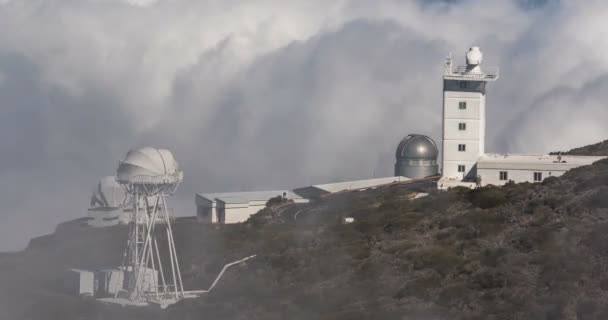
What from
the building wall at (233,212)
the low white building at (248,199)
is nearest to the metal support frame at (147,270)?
the building wall at (233,212)

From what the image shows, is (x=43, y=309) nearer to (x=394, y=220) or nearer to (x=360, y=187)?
(x=394, y=220)

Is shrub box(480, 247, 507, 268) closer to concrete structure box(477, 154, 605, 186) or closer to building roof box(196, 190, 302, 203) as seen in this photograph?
A: concrete structure box(477, 154, 605, 186)

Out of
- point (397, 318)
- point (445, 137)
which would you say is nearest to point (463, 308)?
point (397, 318)

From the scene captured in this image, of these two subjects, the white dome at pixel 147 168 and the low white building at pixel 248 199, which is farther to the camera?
the low white building at pixel 248 199

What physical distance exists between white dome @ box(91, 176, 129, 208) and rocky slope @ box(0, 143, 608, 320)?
24.8ft

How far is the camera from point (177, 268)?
62.7 metres

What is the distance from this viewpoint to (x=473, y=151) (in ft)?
236

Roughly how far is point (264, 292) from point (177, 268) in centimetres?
777

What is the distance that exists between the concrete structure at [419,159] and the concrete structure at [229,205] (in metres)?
7.22

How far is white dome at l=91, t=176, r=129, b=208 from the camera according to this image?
82062mm

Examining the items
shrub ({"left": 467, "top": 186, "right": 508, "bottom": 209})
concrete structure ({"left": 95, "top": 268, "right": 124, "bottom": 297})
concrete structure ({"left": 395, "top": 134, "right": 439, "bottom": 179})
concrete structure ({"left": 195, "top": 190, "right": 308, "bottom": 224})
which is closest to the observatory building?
shrub ({"left": 467, "top": 186, "right": 508, "bottom": 209})

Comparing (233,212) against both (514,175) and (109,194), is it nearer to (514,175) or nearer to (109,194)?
(109,194)

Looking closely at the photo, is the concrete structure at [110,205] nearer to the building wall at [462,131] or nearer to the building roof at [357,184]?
the building roof at [357,184]

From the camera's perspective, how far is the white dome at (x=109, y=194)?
269 feet
